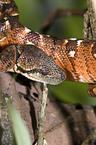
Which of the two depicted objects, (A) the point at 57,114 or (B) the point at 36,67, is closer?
(B) the point at 36,67

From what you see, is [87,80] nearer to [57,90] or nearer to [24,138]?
[57,90]

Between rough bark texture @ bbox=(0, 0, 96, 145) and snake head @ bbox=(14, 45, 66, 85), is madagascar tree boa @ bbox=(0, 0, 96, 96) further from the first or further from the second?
rough bark texture @ bbox=(0, 0, 96, 145)

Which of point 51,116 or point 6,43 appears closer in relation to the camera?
point 51,116

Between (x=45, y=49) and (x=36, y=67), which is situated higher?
(x=45, y=49)

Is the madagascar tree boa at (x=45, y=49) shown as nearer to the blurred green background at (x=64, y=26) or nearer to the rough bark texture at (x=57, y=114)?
the rough bark texture at (x=57, y=114)

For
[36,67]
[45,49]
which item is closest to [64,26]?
[45,49]

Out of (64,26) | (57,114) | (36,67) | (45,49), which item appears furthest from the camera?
(64,26)

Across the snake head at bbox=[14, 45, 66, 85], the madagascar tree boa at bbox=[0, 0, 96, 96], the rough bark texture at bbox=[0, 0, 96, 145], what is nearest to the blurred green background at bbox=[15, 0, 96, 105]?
the madagascar tree boa at bbox=[0, 0, 96, 96]

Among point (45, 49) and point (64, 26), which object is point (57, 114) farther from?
point (64, 26)

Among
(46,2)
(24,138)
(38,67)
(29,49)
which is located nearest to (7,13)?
(29,49)
